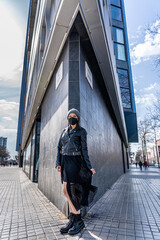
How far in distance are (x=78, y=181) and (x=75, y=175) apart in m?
0.12

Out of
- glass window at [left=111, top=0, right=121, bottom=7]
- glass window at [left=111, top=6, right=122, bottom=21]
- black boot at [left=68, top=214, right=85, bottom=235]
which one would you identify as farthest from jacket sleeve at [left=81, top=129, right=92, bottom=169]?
glass window at [left=111, top=0, right=121, bottom=7]

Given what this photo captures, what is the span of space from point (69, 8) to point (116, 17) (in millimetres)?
23496

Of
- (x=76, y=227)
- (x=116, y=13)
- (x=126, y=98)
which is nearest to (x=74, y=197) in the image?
(x=76, y=227)

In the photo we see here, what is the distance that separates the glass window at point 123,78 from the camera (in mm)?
21812

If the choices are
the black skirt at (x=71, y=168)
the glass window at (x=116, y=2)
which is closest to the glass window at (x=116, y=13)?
the glass window at (x=116, y=2)

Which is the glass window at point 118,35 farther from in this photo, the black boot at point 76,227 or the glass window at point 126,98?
the black boot at point 76,227

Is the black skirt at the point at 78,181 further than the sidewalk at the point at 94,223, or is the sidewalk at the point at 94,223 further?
the black skirt at the point at 78,181

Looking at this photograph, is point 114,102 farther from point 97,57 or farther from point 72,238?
point 72,238

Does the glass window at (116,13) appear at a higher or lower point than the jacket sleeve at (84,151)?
higher

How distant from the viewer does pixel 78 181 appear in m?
2.85

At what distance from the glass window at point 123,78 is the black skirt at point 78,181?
67.7 feet

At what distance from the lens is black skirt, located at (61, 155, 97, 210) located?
2820mm

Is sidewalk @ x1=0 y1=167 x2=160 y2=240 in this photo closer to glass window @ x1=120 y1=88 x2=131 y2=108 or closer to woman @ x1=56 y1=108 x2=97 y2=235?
woman @ x1=56 y1=108 x2=97 y2=235

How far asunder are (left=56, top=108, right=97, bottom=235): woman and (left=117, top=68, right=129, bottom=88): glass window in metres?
20.4
